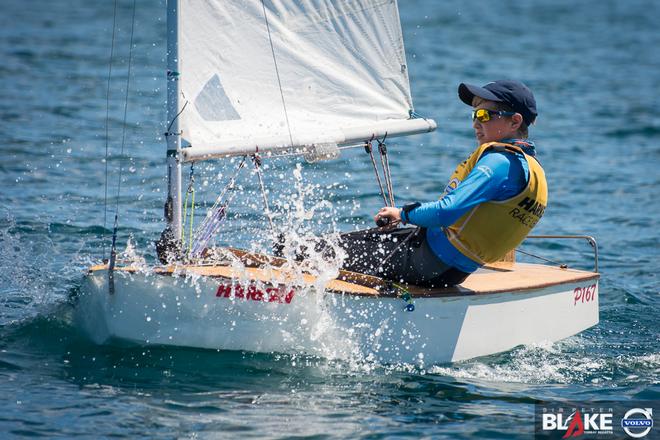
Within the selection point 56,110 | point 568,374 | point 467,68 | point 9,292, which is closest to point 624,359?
point 568,374

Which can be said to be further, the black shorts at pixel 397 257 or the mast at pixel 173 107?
the black shorts at pixel 397 257

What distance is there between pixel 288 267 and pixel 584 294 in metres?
2.17

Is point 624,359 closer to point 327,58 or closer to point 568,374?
point 568,374

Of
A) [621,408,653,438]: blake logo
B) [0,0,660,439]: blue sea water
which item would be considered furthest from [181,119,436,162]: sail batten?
[621,408,653,438]: blake logo

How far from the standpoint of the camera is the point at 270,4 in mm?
6047

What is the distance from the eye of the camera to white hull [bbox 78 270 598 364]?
17.6 ft

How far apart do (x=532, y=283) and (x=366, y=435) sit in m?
1.80

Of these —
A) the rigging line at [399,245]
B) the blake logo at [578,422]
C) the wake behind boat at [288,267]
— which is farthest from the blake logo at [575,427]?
the rigging line at [399,245]

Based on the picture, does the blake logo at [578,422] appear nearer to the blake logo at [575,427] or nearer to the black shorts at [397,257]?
the blake logo at [575,427]

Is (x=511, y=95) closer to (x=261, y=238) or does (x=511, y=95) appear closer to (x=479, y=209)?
(x=479, y=209)

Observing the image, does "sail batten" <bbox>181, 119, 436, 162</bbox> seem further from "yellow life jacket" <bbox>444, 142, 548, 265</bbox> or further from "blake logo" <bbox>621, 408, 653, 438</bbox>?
"blake logo" <bbox>621, 408, 653, 438</bbox>

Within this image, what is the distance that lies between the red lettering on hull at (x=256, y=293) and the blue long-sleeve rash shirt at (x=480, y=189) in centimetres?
80

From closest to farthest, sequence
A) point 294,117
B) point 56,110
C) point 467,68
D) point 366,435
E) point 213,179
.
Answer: point 366,435, point 294,117, point 213,179, point 56,110, point 467,68

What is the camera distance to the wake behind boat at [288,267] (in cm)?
542
